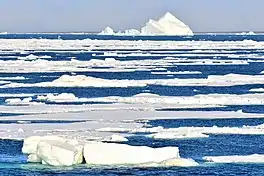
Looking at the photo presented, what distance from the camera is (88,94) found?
38.3 metres

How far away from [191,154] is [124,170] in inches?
110

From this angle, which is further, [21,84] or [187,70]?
[187,70]

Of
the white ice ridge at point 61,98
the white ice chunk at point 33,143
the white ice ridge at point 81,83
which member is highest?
the white ice ridge at point 81,83

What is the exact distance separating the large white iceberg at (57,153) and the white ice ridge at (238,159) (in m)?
3.46

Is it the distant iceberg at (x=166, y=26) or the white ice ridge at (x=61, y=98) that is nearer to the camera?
the white ice ridge at (x=61, y=98)

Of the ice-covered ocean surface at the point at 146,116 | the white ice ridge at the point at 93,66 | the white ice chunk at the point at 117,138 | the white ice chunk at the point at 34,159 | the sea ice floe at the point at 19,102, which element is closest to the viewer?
the ice-covered ocean surface at the point at 146,116

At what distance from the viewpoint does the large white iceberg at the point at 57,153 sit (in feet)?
65.5

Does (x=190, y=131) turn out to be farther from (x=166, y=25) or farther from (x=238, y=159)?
(x=166, y=25)

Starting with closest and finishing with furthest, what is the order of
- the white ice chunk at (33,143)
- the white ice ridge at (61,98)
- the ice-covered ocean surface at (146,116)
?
the ice-covered ocean surface at (146,116)
the white ice chunk at (33,143)
the white ice ridge at (61,98)

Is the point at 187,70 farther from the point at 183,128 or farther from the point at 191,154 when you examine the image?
the point at 191,154

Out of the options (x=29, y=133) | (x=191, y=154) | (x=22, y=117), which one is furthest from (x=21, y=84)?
(x=191, y=154)

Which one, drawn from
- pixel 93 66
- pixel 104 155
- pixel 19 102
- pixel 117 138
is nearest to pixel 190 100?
pixel 19 102

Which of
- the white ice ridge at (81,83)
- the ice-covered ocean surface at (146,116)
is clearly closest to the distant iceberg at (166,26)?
the ice-covered ocean surface at (146,116)

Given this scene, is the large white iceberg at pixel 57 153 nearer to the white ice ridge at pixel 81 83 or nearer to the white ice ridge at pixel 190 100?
the white ice ridge at pixel 190 100
